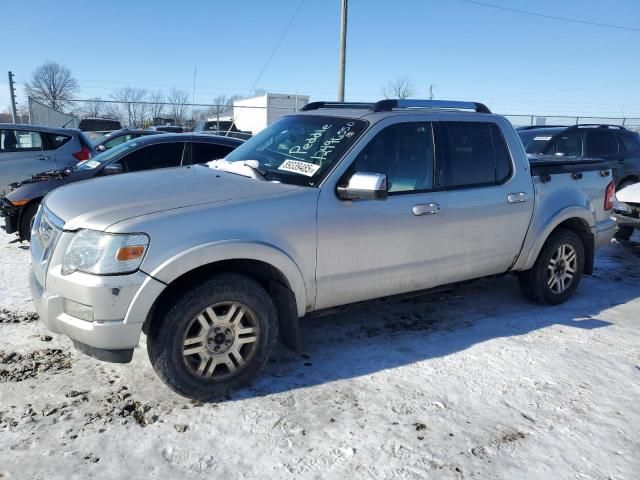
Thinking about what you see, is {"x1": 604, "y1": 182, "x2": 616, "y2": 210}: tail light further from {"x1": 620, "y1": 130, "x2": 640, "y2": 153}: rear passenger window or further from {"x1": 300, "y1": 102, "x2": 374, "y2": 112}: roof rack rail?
A: {"x1": 620, "y1": 130, "x2": 640, "y2": 153}: rear passenger window

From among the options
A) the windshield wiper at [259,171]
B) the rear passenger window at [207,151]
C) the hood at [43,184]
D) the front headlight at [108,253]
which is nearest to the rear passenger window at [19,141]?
the hood at [43,184]

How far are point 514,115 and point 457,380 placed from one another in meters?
25.8

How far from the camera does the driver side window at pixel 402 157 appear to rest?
3848 millimetres

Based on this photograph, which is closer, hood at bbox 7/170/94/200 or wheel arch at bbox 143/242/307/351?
wheel arch at bbox 143/242/307/351

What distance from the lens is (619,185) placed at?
993 cm

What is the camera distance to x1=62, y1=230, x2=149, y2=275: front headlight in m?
2.92

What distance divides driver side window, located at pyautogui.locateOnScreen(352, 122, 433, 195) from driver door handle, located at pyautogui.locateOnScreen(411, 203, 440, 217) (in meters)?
0.14

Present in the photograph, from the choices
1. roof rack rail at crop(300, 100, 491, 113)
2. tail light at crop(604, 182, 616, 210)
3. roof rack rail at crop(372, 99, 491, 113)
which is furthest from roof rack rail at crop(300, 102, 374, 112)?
tail light at crop(604, 182, 616, 210)

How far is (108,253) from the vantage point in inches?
115

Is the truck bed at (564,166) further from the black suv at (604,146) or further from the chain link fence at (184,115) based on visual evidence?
the chain link fence at (184,115)

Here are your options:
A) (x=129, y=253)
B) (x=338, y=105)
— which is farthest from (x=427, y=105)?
(x=129, y=253)

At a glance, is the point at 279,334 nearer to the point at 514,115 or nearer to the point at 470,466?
the point at 470,466

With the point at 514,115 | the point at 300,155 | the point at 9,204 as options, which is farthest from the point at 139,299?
the point at 514,115

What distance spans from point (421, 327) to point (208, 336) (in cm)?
208
